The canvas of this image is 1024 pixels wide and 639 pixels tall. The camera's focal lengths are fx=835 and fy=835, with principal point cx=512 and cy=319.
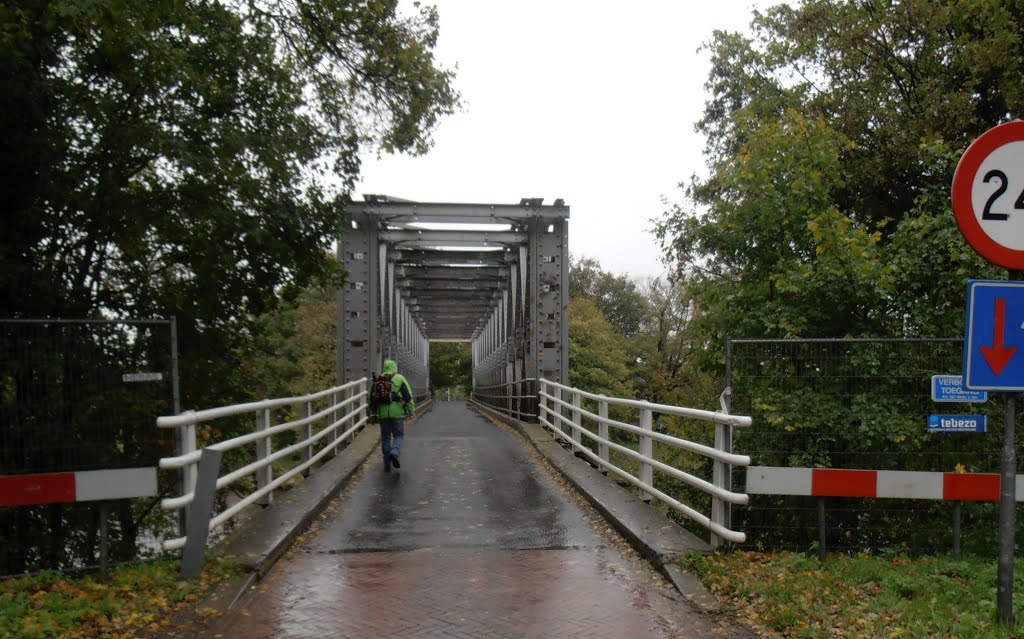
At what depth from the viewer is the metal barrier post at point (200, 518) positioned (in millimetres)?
5686

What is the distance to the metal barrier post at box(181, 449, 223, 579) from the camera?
569 centimetres

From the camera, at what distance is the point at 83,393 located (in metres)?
5.85

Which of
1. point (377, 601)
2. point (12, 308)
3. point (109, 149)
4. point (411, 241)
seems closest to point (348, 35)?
point (109, 149)

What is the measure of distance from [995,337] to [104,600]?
5.35m

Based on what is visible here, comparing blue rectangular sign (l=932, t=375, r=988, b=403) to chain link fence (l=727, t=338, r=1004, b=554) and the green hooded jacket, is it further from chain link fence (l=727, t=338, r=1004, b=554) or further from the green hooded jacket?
the green hooded jacket

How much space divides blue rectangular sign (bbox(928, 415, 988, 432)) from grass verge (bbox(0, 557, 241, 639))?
201 inches

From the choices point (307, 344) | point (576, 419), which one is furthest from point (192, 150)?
point (307, 344)

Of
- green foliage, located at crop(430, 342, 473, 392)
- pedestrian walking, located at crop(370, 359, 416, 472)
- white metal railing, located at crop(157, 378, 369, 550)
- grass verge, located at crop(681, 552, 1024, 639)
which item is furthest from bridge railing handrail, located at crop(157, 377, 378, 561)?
green foliage, located at crop(430, 342, 473, 392)

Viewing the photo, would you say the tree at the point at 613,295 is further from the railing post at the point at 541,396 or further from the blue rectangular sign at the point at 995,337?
the blue rectangular sign at the point at 995,337

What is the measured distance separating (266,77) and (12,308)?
13.7ft

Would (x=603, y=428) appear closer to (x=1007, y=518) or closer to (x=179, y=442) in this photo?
(x=179, y=442)

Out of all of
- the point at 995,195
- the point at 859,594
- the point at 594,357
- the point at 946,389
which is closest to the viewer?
the point at 995,195

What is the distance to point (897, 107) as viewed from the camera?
1520 centimetres

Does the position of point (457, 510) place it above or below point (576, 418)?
below
